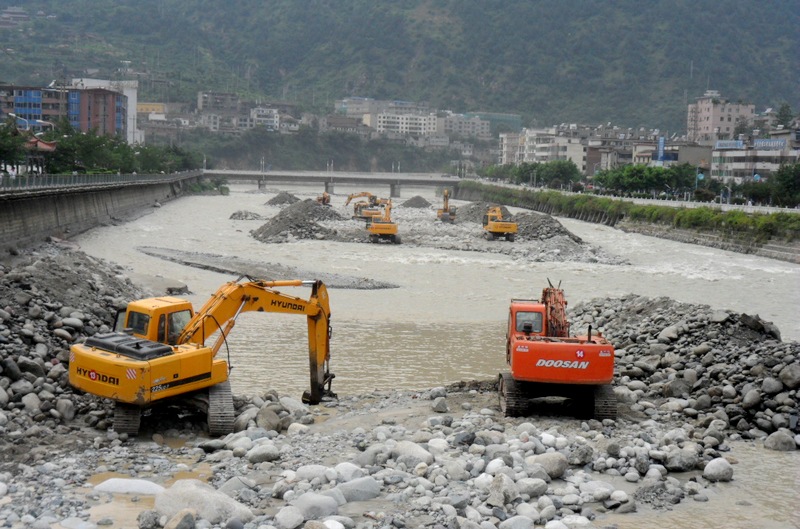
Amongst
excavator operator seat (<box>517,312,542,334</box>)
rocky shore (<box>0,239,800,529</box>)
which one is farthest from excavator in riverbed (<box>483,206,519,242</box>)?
excavator operator seat (<box>517,312,542,334</box>)

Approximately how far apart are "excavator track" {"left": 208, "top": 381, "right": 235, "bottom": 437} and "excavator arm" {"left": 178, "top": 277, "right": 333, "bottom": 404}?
0.66m

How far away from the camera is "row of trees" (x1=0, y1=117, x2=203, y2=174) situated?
49.8 metres

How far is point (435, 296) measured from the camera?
1210 inches

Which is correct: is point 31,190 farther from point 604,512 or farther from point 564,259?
point 604,512

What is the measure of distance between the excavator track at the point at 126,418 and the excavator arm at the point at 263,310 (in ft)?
4.36

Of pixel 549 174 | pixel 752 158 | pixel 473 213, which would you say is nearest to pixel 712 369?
pixel 473 213

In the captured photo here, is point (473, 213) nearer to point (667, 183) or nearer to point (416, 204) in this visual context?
point (667, 183)

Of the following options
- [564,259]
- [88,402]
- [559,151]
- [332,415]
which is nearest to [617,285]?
[564,259]

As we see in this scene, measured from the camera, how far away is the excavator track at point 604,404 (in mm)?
13547

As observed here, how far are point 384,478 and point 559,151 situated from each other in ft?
478

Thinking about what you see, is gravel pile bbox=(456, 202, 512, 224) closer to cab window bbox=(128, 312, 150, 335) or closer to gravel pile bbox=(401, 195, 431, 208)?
gravel pile bbox=(401, 195, 431, 208)

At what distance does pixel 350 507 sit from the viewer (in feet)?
32.0

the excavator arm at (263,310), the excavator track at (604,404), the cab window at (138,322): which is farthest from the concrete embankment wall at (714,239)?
the cab window at (138,322)

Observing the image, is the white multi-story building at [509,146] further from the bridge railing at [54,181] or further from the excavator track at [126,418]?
the excavator track at [126,418]
